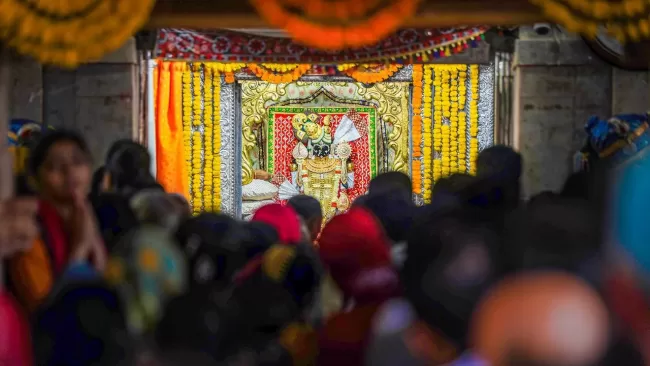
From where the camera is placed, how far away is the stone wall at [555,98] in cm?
514

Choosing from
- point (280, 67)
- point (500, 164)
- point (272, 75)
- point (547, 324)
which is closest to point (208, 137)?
point (272, 75)

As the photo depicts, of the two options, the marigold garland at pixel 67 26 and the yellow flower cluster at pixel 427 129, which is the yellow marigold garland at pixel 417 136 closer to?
the yellow flower cluster at pixel 427 129

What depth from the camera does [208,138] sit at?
6125 mm

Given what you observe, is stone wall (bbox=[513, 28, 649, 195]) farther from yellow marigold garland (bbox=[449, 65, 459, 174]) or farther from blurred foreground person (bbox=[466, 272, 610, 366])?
blurred foreground person (bbox=[466, 272, 610, 366])

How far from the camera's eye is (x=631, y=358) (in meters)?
0.81

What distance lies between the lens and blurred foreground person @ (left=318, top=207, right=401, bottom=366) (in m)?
1.24

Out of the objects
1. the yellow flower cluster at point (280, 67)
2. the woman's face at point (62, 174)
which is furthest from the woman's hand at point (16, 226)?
the yellow flower cluster at point (280, 67)

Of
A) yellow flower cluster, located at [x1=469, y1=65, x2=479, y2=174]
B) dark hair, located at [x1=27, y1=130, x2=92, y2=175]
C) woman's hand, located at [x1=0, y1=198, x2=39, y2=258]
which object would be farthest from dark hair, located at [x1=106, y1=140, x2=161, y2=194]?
yellow flower cluster, located at [x1=469, y1=65, x2=479, y2=174]

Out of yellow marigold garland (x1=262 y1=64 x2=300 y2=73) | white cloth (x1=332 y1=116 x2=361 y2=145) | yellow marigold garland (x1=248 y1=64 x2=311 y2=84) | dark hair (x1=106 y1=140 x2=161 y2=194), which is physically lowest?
dark hair (x1=106 y1=140 x2=161 y2=194)

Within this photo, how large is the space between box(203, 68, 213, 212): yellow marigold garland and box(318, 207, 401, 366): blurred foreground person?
4.65 meters

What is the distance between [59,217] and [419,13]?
1.50 m

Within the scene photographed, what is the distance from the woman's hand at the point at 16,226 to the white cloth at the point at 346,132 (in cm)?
546

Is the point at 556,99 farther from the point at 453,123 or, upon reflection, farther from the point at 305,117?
the point at 305,117

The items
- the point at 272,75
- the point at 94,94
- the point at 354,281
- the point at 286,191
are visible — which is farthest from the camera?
the point at 286,191
